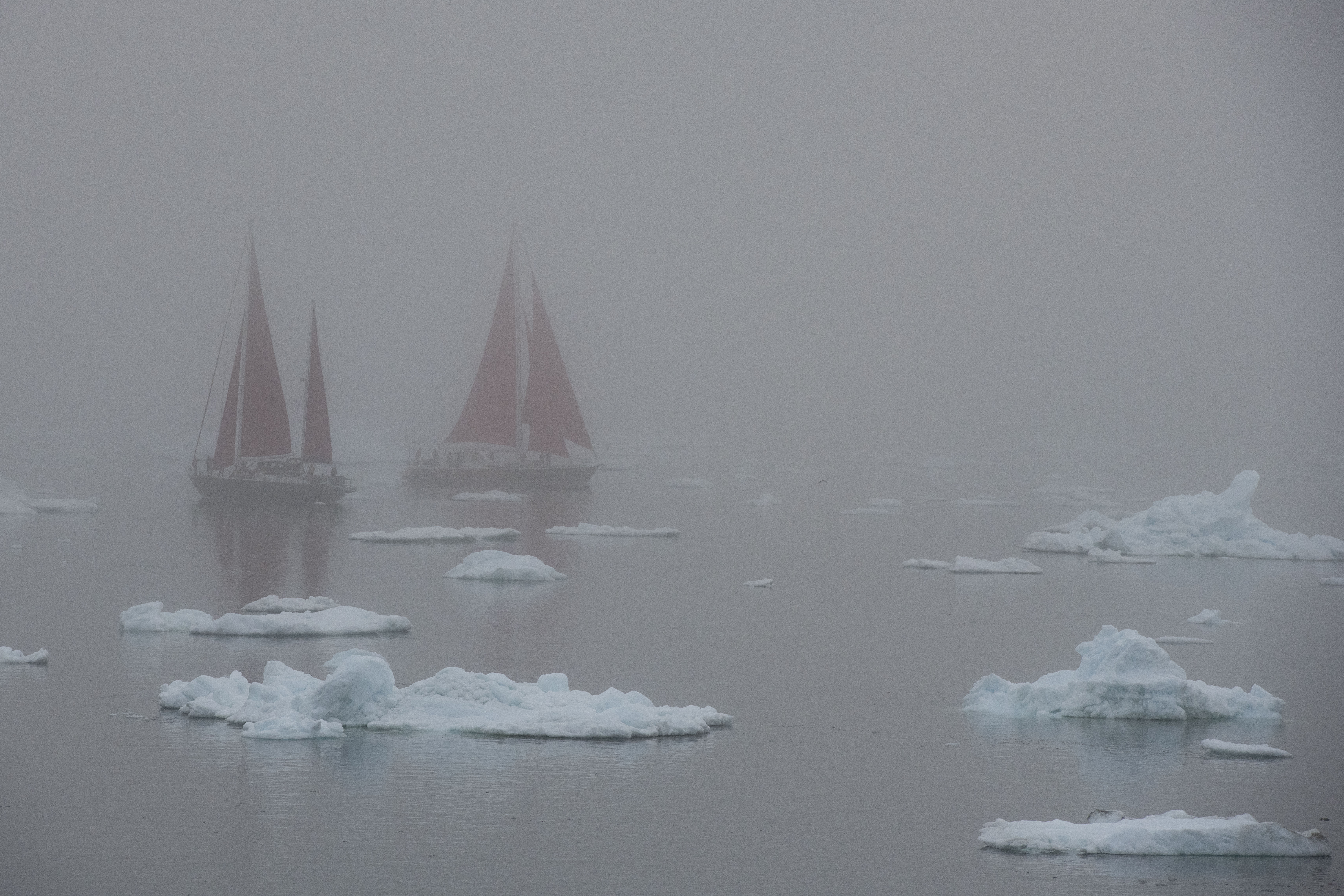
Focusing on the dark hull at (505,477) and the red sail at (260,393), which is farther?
the dark hull at (505,477)

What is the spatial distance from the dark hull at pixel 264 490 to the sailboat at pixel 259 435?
27 millimetres

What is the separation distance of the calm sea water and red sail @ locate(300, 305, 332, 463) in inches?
500

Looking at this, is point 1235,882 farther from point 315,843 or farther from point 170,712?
point 170,712

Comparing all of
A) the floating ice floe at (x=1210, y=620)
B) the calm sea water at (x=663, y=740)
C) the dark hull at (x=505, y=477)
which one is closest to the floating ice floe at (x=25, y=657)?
the calm sea water at (x=663, y=740)

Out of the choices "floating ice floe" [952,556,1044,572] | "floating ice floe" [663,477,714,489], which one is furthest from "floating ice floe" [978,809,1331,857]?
"floating ice floe" [663,477,714,489]

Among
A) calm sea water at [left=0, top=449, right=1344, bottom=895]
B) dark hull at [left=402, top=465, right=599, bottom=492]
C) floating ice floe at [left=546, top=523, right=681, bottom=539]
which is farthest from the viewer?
dark hull at [left=402, top=465, right=599, bottom=492]

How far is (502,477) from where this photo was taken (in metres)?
62.5

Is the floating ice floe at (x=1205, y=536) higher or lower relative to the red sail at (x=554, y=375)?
lower

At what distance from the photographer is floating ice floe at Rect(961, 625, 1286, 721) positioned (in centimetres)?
1664

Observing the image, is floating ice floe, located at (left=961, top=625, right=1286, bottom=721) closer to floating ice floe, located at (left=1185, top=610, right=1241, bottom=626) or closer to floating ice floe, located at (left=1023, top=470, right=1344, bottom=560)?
floating ice floe, located at (left=1185, top=610, right=1241, bottom=626)

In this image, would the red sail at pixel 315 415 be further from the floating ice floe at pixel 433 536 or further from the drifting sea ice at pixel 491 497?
the floating ice floe at pixel 433 536

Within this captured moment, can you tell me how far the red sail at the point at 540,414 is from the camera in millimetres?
63406

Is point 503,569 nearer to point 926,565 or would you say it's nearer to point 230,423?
point 926,565

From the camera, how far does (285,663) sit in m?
19.2
